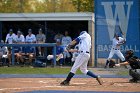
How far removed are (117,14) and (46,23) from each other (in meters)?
4.88

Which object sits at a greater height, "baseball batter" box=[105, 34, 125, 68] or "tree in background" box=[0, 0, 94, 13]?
"tree in background" box=[0, 0, 94, 13]

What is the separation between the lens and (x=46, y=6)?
38281 mm

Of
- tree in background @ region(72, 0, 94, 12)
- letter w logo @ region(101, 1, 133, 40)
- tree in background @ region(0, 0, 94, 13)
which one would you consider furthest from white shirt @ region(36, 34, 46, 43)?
tree in background @ region(72, 0, 94, 12)

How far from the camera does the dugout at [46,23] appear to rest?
25109 millimetres

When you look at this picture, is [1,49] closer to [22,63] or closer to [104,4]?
[22,63]

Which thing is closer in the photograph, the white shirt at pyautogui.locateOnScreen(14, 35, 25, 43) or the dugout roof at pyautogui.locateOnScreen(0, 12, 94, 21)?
the white shirt at pyautogui.locateOnScreen(14, 35, 25, 43)

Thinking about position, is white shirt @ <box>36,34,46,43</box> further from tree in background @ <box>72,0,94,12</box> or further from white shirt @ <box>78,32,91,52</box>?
tree in background @ <box>72,0,94,12</box>

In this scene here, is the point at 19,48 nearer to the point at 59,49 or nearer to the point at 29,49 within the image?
the point at 29,49

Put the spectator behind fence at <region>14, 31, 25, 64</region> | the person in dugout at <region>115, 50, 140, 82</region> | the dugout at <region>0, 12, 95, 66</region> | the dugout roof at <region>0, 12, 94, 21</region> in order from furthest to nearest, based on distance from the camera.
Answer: the dugout at <region>0, 12, 95, 66</region>, the dugout roof at <region>0, 12, 94, 21</region>, the spectator behind fence at <region>14, 31, 25, 64</region>, the person in dugout at <region>115, 50, 140, 82</region>

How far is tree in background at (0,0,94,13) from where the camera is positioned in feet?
108

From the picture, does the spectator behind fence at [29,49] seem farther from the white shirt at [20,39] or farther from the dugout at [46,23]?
the dugout at [46,23]

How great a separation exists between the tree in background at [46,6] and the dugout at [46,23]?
3730mm

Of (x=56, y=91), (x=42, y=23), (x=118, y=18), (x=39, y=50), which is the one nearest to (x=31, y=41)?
(x=39, y=50)

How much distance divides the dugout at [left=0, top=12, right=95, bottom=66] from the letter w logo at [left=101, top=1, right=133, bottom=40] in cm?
144
